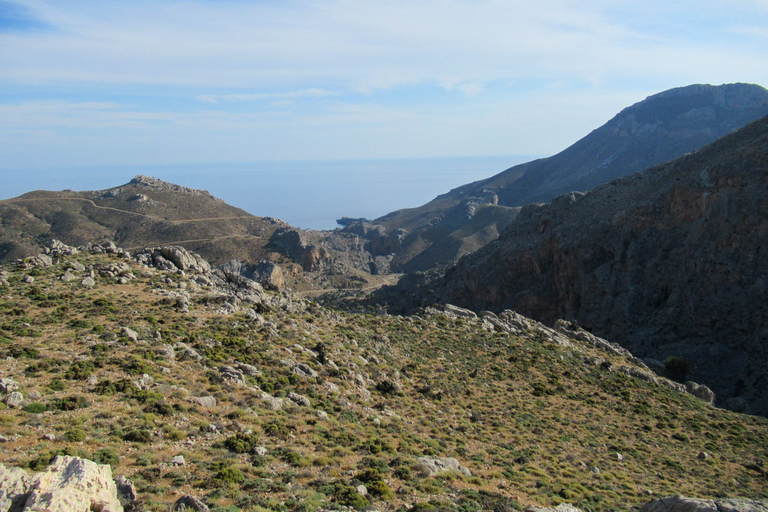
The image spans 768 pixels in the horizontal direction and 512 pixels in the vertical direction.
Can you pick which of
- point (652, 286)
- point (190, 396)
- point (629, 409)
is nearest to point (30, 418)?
point (190, 396)

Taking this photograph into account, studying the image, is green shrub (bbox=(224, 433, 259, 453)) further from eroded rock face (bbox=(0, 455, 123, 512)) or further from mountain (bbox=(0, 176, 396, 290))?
mountain (bbox=(0, 176, 396, 290))

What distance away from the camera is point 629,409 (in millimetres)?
26766

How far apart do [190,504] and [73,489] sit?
229cm

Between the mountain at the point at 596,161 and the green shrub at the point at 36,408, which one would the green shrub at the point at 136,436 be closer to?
the green shrub at the point at 36,408

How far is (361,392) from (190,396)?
25.9 feet

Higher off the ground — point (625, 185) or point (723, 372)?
point (625, 185)

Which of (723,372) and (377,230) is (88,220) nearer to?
(377,230)

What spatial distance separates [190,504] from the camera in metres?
9.24

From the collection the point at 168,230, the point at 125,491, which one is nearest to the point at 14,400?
the point at 125,491

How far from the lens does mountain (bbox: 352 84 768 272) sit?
127250 mm

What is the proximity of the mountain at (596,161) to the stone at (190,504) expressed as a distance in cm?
10248

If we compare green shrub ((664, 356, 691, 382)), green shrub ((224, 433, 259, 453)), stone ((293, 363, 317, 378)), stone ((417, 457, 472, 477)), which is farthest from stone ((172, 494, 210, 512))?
green shrub ((664, 356, 691, 382))

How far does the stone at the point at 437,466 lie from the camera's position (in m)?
13.8

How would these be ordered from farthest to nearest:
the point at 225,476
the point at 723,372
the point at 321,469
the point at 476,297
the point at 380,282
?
1. the point at 380,282
2. the point at 476,297
3. the point at 723,372
4. the point at 321,469
5. the point at 225,476
